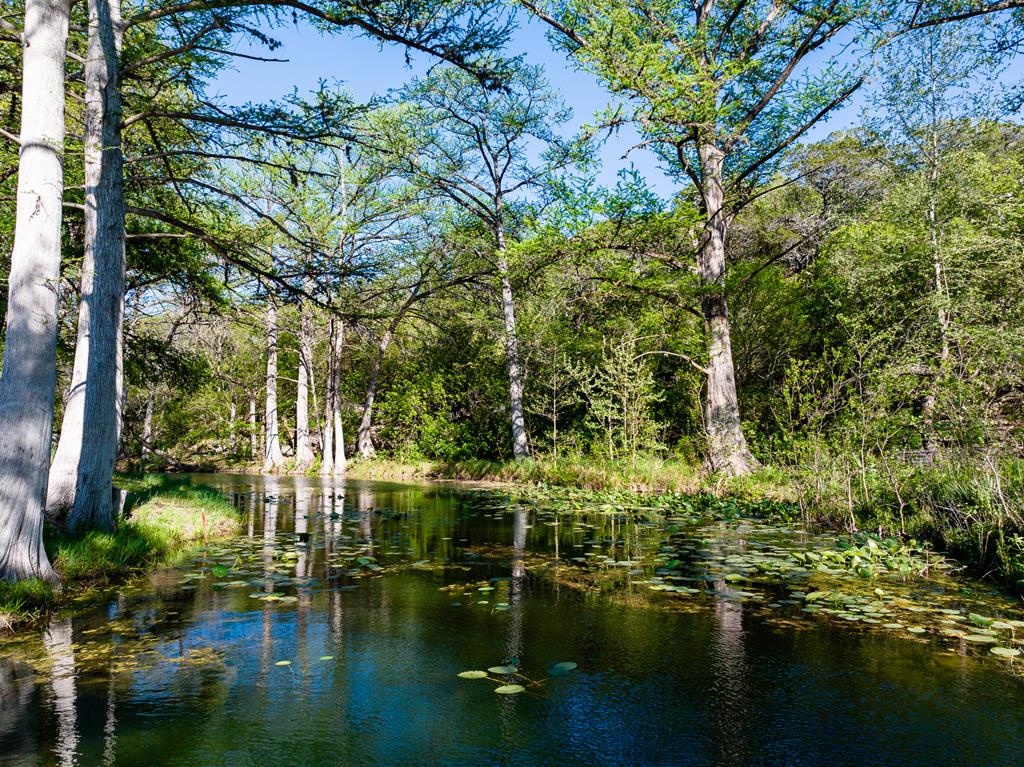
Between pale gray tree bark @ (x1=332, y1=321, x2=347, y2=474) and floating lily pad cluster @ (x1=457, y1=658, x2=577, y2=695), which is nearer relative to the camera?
floating lily pad cluster @ (x1=457, y1=658, x2=577, y2=695)

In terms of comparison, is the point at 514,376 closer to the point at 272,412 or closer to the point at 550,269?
the point at 550,269

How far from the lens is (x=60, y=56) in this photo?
18.4 ft

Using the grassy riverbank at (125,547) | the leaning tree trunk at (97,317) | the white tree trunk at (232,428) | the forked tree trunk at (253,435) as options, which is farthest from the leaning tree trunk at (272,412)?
the leaning tree trunk at (97,317)

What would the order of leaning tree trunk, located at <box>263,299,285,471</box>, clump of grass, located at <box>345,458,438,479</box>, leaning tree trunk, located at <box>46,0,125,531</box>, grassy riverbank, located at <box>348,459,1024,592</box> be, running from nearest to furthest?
grassy riverbank, located at <box>348,459,1024,592</box> < leaning tree trunk, located at <box>46,0,125,531</box> < clump of grass, located at <box>345,458,438,479</box> < leaning tree trunk, located at <box>263,299,285,471</box>

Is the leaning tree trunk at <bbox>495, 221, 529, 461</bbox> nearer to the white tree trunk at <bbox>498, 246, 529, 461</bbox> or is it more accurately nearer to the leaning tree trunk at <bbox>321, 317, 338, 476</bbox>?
the white tree trunk at <bbox>498, 246, 529, 461</bbox>

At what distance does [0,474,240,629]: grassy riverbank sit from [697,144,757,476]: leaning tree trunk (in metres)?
9.58

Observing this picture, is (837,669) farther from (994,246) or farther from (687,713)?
(994,246)

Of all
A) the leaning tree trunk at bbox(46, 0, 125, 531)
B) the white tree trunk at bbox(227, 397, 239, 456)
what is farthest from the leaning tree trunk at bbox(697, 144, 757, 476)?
the white tree trunk at bbox(227, 397, 239, 456)

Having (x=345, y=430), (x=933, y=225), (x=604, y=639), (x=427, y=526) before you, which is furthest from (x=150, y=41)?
(x=345, y=430)

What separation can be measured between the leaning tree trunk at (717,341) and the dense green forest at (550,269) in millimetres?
67

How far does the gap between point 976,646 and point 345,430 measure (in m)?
26.9

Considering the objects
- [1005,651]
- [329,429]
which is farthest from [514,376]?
[1005,651]

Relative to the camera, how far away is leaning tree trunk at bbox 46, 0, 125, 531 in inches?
268

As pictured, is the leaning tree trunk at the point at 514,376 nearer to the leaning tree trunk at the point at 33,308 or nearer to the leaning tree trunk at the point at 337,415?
the leaning tree trunk at the point at 337,415
